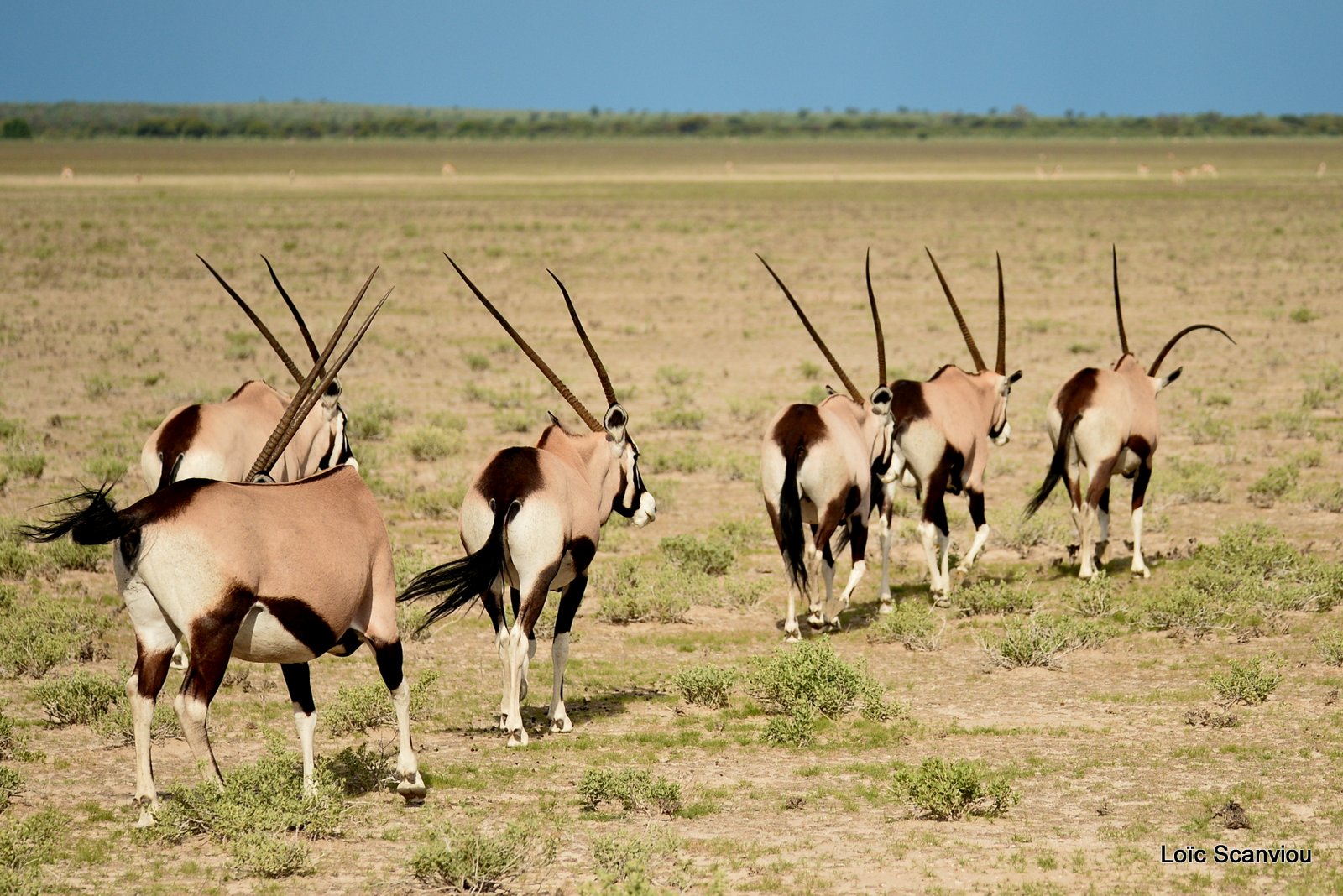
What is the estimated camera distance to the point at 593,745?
28.6 feet

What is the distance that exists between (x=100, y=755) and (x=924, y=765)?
15.1 feet

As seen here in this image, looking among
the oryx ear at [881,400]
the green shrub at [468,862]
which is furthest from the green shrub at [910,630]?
the green shrub at [468,862]

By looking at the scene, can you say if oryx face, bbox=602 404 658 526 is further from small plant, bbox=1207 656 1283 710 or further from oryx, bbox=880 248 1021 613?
small plant, bbox=1207 656 1283 710

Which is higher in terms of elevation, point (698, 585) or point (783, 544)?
point (783, 544)

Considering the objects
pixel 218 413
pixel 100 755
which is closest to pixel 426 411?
pixel 218 413

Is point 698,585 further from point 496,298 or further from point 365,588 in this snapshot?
point 496,298

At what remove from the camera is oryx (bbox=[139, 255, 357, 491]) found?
984 cm

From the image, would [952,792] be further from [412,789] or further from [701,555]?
[701,555]

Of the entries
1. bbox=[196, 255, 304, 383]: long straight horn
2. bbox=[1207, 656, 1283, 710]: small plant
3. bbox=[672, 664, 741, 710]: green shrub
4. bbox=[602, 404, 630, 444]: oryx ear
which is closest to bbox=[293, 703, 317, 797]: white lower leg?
bbox=[196, 255, 304, 383]: long straight horn

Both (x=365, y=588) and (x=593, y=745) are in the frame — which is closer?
(x=365, y=588)

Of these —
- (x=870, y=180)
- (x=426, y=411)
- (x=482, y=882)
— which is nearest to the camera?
(x=482, y=882)

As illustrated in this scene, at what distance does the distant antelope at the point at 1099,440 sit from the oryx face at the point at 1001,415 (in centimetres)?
44

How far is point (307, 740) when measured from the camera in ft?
24.0

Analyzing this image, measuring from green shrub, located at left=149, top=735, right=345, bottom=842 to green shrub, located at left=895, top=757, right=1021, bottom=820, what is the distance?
278 centimetres
